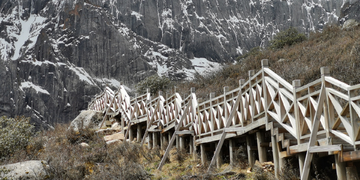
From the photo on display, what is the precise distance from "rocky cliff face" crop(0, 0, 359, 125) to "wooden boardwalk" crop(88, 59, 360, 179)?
167ft

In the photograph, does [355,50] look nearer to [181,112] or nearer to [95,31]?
[181,112]

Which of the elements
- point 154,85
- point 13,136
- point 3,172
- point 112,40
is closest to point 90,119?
point 13,136

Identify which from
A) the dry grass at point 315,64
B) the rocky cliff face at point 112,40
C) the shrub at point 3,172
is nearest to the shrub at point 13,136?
the shrub at point 3,172

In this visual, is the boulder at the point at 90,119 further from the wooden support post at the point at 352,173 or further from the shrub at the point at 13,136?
the wooden support post at the point at 352,173

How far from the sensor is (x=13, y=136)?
12703 mm

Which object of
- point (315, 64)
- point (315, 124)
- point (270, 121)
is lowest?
point (315, 124)

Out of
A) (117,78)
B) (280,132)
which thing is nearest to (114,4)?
(117,78)

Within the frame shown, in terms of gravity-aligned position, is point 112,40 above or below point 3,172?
above

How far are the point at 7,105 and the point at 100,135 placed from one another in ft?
169

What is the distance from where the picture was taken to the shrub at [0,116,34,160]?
1226cm

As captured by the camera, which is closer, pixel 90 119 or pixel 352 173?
pixel 352 173

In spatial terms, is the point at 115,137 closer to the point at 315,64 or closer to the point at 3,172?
the point at 3,172

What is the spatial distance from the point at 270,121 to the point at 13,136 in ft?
32.1

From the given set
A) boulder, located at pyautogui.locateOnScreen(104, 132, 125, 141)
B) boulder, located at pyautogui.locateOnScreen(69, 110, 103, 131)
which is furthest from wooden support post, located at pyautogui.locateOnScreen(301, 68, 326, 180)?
boulder, located at pyautogui.locateOnScreen(69, 110, 103, 131)
